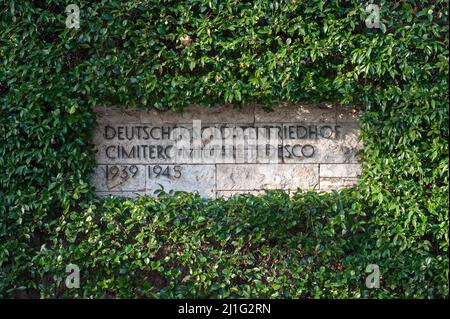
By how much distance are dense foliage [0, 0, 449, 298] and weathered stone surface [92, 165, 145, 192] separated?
17cm

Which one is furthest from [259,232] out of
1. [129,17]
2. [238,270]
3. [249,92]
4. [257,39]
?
[129,17]

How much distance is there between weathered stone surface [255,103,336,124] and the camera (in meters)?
5.00

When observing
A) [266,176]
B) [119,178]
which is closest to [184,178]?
[119,178]

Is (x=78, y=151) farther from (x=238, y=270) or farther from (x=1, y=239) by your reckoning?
(x=238, y=270)

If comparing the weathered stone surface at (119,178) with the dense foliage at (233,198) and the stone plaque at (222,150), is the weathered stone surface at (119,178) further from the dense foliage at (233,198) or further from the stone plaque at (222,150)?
the dense foliage at (233,198)

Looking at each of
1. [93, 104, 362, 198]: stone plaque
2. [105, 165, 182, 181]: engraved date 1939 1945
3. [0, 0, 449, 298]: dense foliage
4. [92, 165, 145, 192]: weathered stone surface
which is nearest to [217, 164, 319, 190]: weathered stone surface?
[93, 104, 362, 198]: stone plaque

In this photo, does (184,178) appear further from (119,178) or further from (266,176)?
(266,176)

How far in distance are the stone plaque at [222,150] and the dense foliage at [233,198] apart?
7.8 inches

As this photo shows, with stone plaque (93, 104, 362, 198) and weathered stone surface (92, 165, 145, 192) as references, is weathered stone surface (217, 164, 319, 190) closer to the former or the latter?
stone plaque (93, 104, 362, 198)

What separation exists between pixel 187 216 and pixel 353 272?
4.51 feet

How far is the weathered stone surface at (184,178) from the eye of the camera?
4.98 m

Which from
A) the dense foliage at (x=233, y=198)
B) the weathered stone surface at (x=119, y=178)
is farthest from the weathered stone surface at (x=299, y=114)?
the weathered stone surface at (x=119, y=178)

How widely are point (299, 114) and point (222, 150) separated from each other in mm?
717

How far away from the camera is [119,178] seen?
4.99 metres
